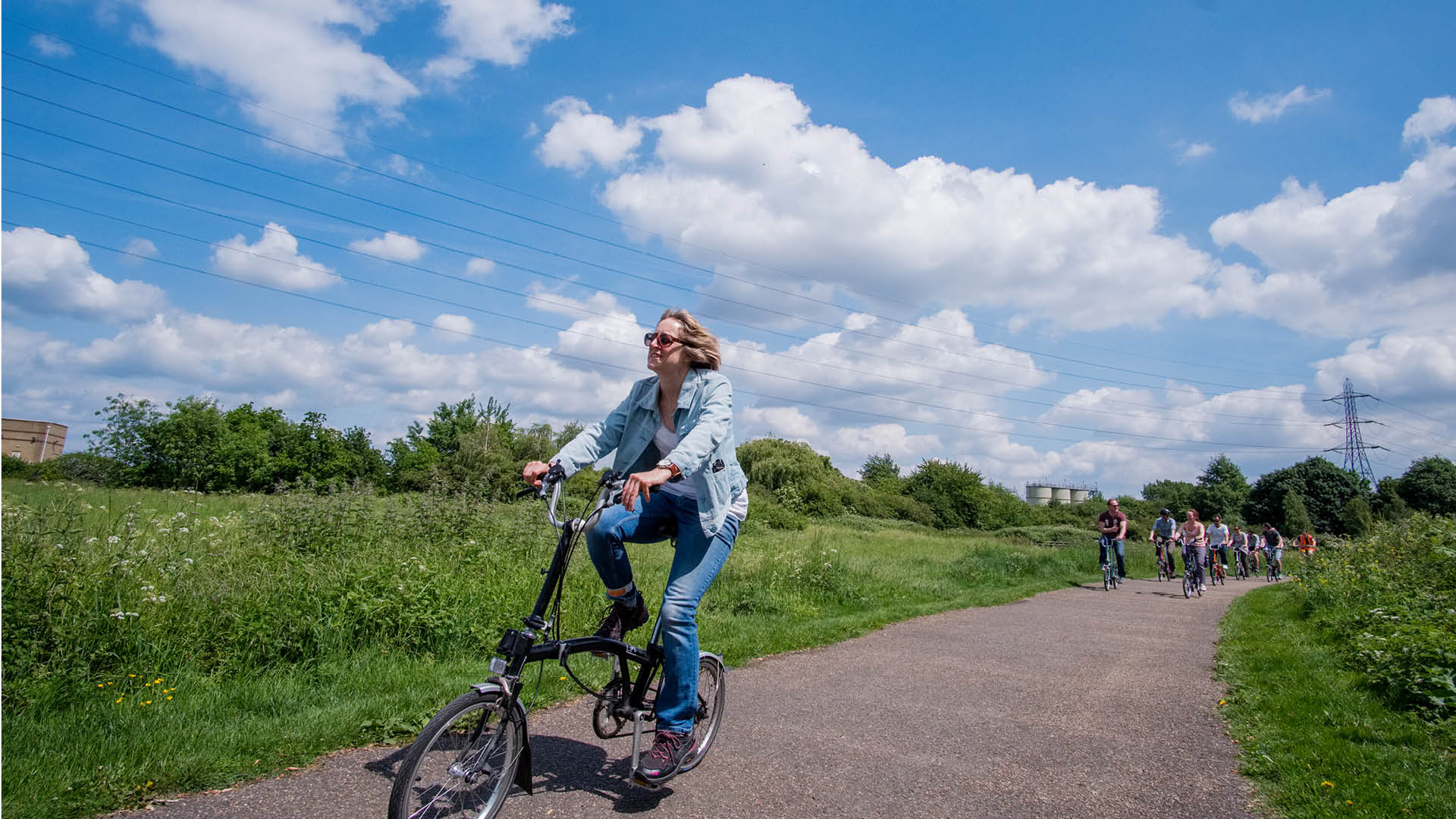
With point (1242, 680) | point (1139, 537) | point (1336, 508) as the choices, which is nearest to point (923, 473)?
point (1139, 537)

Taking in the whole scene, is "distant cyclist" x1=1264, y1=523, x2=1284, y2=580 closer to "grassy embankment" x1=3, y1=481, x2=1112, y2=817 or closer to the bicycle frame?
"grassy embankment" x1=3, y1=481, x2=1112, y2=817

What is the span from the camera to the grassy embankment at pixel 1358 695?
4.18 meters

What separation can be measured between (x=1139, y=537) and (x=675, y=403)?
166ft

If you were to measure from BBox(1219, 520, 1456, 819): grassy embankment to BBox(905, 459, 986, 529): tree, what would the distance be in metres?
51.5

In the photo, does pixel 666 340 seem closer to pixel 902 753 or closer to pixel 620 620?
pixel 620 620

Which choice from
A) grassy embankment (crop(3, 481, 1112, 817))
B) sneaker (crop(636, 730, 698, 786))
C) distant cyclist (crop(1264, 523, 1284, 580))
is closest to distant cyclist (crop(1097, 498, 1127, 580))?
grassy embankment (crop(3, 481, 1112, 817))

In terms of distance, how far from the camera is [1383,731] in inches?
211

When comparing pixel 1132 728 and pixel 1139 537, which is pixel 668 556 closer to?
pixel 1132 728

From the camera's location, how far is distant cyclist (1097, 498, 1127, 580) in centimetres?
1789

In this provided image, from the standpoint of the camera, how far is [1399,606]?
895 centimetres

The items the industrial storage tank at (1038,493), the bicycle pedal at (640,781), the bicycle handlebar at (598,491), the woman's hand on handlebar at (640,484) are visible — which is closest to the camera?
the woman's hand on handlebar at (640,484)

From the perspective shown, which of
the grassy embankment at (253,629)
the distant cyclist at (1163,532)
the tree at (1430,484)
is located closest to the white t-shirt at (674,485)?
the grassy embankment at (253,629)

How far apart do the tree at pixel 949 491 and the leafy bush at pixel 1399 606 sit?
46485mm

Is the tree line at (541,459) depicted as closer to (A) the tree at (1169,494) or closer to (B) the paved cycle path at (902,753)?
(A) the tree at (1169,494)
